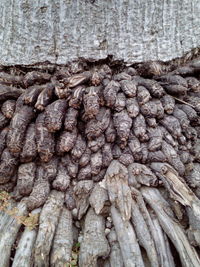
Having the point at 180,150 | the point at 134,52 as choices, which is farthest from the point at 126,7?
the point at 180,150

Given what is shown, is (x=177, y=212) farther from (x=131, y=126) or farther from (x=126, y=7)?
(x=126, y=7)

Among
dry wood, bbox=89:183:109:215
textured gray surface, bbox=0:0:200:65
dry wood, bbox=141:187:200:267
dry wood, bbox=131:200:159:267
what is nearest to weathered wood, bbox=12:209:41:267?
dry wood, bbox=89:183:109:215

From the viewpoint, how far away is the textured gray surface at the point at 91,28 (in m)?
2.12

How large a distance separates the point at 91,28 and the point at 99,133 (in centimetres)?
94

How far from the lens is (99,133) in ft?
6.39

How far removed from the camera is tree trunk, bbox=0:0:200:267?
168 centimetres

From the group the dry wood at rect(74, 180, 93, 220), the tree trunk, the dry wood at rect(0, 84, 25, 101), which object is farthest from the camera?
the dry wood at rect(0, 84, 25, 101)

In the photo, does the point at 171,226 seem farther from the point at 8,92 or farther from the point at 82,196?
the point at 8,92

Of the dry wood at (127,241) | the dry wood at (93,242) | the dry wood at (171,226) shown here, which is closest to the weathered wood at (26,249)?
the dry wood at (93,242)

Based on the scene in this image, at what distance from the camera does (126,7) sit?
84.2 inches

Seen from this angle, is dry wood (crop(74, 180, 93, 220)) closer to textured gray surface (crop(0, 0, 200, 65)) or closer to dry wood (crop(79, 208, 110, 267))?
dry wood (crop(79, 208, 110, 267))

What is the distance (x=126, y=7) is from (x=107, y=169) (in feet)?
A: 4.59

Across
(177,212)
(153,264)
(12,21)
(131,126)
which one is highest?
(12,21)

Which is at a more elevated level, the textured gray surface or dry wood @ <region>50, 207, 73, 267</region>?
the textured gray surface
